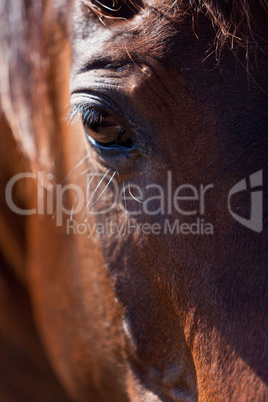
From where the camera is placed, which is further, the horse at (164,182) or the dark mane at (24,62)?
the dark mane at (24,62)

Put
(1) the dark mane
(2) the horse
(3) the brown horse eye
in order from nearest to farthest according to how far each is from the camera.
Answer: (2) the horse
(3) the brown horse eye
(1) the dark mane

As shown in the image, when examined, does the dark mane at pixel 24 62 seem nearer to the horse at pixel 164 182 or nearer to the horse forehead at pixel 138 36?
the horse at pixel 164 182

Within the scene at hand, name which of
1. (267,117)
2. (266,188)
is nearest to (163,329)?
(266,188)

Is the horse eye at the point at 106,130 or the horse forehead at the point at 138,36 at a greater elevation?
the horse forehead at the point at 138,36

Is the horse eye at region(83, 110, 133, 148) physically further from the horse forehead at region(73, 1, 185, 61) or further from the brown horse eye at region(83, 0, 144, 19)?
the brown horse eye at region(83, 0, 144, 19)

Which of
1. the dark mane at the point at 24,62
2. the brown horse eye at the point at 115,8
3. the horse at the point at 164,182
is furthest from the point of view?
the dark mane at the point at 24,62

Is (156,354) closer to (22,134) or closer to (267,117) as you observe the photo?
(267,117)

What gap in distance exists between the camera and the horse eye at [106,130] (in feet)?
3.50

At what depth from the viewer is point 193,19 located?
96cm

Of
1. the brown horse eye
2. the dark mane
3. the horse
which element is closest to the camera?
the horse

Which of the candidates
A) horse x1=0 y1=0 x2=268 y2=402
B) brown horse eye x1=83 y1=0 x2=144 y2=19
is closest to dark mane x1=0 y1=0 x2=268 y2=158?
horse x1=0 y1=0 x2=268 y2=402

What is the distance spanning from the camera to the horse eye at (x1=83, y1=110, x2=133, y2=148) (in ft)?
3.50

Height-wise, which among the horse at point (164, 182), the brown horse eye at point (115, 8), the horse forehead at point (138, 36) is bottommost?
the horse at point (164, 182)

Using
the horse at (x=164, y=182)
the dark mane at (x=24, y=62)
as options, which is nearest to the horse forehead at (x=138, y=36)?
the horse at (x=164, y=182)
